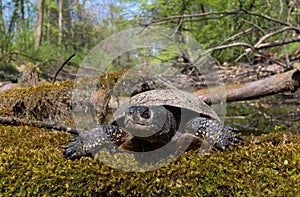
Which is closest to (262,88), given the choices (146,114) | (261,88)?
(261,88)

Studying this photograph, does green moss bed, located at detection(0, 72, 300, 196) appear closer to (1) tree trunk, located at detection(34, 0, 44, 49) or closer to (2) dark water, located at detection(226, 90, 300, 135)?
(2) dark water, located at detection(226, 90, 300, 135)

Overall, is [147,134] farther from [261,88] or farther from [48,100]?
[261,88]

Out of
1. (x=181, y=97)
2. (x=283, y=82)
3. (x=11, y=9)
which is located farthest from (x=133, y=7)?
(x=181, y=97)

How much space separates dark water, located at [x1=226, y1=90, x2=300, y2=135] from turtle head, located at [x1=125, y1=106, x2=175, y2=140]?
→ 3506 mm

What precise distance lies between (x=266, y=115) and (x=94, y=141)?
5.11 meters

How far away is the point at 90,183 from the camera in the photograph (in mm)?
1333

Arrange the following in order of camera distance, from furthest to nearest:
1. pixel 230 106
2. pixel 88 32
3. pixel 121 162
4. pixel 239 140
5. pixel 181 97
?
pixel 88 32 < pixel 230 106 < pixel 181 97 < pixel 239 140 < pixel 121 162

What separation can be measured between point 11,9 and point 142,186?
7.81 m

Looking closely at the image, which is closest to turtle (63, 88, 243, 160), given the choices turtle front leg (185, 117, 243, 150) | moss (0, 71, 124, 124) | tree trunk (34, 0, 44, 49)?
turtle front leg (185, 117, 243, 150)

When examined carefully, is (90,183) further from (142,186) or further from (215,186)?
(215,186)

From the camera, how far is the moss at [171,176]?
4.27 ft

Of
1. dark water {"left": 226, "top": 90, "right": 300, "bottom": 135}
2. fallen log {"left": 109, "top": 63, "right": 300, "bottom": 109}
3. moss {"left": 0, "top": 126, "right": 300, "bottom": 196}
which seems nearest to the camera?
moss {"left": 0, "top": 126, "right": 300, "bottom": 196}

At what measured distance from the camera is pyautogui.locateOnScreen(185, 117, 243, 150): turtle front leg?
1588 millimetres

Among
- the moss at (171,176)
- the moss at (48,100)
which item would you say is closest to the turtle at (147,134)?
the moss at (171,176)
